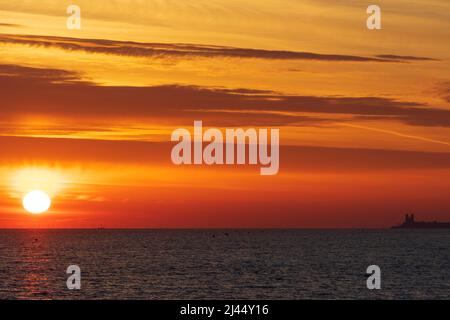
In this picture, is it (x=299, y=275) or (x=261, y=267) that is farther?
(x=261, y=267)

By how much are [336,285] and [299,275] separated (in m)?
14.6

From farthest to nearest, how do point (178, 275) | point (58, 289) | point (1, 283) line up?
point (178, 275)
point (1, 283)
point (58, 289)

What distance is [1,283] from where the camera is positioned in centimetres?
9612

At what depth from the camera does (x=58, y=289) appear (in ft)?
287

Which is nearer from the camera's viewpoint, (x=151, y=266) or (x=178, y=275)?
(x=178, y=275)
